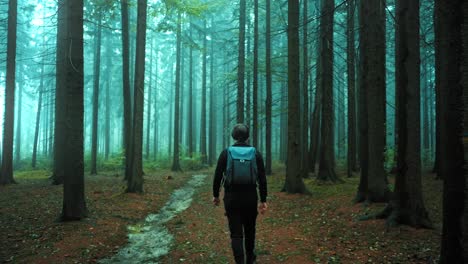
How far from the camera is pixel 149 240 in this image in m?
8.05

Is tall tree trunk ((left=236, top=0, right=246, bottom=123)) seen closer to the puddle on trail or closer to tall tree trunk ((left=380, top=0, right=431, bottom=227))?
the puddle on trail

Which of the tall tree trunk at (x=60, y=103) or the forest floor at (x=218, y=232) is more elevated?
the tall tree trunk at (x=60, y=103)

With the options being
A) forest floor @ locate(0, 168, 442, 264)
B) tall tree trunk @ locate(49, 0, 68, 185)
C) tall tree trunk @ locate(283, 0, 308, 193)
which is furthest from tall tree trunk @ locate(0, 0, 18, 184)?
tall tree trunk @ locate(283, 0, 308, 193)

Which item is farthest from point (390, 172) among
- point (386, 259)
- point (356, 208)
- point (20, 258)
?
point (20, 258)

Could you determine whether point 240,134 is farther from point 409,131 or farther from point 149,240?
point 149,240

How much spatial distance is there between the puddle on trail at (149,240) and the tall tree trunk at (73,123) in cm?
166

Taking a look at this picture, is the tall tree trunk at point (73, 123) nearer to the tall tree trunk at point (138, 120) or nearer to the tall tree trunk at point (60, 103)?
the tall tree trunk at point (138, 120)

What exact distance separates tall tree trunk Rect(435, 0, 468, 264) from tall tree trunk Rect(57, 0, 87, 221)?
332 inches

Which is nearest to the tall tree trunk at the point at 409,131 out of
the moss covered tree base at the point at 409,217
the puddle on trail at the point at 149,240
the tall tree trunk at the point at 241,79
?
the moss covered tree base at the point at 409,217

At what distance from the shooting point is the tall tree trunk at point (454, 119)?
3.86 metres

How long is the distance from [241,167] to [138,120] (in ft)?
34.1

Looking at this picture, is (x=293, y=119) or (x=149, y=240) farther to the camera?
(x=293, y=119)

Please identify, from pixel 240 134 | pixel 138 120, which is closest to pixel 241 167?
pixel 240 134

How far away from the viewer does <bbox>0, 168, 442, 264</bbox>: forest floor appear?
6332 millimetres
